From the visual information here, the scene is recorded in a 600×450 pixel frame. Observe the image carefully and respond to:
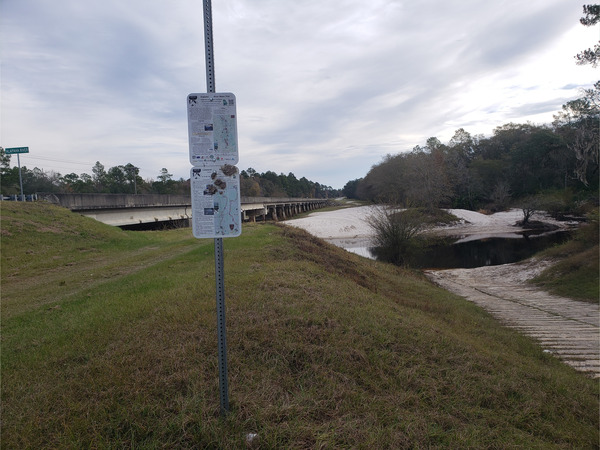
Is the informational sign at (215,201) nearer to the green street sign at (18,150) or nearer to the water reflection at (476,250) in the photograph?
the water reflection at (476,250)

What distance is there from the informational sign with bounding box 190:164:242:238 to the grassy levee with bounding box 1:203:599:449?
1.60 meters

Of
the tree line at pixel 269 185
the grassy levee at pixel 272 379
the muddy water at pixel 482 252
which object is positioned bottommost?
the muddy water at pixel 482 252

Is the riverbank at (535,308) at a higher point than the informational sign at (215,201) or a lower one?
lower

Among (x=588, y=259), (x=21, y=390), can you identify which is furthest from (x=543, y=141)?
(x=21, y=390)

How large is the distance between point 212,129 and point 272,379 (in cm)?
260

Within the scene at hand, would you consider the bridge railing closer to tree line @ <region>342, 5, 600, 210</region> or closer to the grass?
the grass

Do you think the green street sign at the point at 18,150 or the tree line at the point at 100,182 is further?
the tree line at the point at 100,182

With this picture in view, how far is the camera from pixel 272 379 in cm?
360

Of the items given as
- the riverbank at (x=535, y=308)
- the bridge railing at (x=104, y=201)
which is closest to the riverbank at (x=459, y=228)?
the bridge railing at (x=104, y=201)

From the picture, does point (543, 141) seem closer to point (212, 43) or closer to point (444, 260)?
point (444, 260)

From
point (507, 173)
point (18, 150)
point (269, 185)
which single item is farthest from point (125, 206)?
point (269, 185)

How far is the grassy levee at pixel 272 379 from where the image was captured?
2887 millimetres

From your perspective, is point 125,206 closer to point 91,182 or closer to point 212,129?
point 212,129

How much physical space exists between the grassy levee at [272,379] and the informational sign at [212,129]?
2188mm
